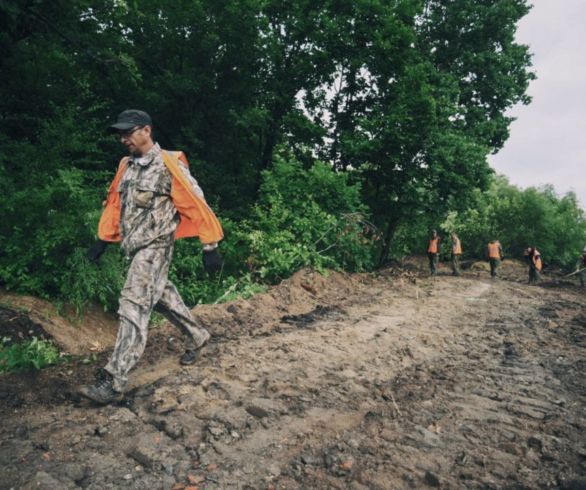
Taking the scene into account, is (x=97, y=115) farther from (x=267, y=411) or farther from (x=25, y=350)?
(x=267, y=411)

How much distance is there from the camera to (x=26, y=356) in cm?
396

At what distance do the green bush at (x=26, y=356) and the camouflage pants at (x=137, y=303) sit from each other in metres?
1.32

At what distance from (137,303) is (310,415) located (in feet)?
A: 5.14

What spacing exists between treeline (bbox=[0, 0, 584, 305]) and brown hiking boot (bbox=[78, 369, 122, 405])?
269 cm

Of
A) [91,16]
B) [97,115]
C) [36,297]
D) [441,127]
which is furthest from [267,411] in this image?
[441,127]

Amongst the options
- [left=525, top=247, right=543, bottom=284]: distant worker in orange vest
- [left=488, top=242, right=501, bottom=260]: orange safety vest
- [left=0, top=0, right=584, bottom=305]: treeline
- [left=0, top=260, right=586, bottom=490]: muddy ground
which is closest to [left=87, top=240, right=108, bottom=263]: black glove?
[left=0, top=260, right=586, bottom=490]: muddy ground

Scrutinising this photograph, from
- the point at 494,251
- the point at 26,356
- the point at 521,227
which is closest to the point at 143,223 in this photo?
the point at 26,356

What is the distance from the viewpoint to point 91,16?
34.4 ft

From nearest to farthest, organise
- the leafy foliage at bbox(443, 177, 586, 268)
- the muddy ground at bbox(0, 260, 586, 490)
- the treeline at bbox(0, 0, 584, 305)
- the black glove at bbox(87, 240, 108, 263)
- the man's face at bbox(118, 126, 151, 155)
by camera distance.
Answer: the muddy ground at bbox(0, 260, 586, 490) → the man's face at bbox(118, 126, 151, 155) → the black glove at bbox(87, 240, 108, 263) → the treeline at bbox(0, 0, 584, 305) → the leafy foliage at bbox(443, 177, 586, 268)

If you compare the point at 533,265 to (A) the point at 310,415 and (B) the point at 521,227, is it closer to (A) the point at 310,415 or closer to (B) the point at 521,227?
(B) the point at 521,227

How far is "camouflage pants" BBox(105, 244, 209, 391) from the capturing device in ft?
10.2

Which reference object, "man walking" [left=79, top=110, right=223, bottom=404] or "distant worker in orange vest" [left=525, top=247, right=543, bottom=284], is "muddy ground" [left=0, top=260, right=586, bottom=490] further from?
"distant worker in orange vest" [left=525, top=247, right=543, bottom=284]

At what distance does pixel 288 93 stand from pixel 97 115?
22.9 ft

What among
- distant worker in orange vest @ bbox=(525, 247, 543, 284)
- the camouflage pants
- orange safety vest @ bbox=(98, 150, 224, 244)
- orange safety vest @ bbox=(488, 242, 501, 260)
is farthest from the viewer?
orange safety vest @ bbox=(488, 242, 501, 260)
